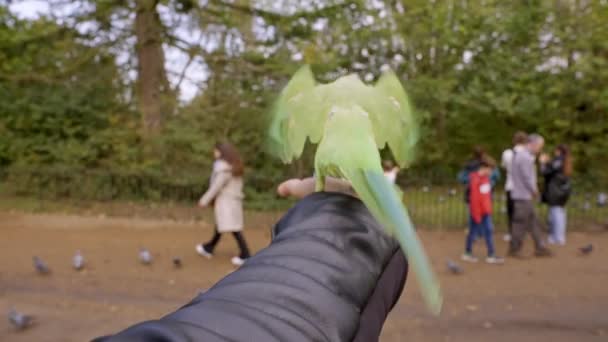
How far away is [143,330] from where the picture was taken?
0.96 metres

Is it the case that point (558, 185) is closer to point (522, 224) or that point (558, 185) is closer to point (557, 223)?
point (557, 223)

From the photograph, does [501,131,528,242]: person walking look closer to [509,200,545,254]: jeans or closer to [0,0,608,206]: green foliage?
[509,200,545,254]: jeans

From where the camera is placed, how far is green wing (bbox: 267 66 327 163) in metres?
1.78

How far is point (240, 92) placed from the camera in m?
12.9

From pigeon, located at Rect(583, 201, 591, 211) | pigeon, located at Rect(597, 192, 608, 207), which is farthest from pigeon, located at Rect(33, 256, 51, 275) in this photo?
pigeon, located at Rect(597, 192, 608, 207)

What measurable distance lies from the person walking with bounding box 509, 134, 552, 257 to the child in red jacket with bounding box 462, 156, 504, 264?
386 mm

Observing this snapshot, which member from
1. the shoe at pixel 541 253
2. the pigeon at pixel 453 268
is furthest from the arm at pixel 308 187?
the shoe at pixel 541 253

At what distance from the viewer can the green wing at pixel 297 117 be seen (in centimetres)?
178

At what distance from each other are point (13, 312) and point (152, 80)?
9417mm

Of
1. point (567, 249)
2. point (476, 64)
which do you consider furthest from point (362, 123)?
point (476, 64)

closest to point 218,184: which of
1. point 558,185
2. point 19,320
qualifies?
point 19,320

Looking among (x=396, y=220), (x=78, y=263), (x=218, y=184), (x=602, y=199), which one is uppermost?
(x=396, y=220)

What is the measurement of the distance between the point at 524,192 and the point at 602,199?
3918 mm

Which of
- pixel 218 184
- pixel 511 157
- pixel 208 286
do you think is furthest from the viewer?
pixel 511 157
